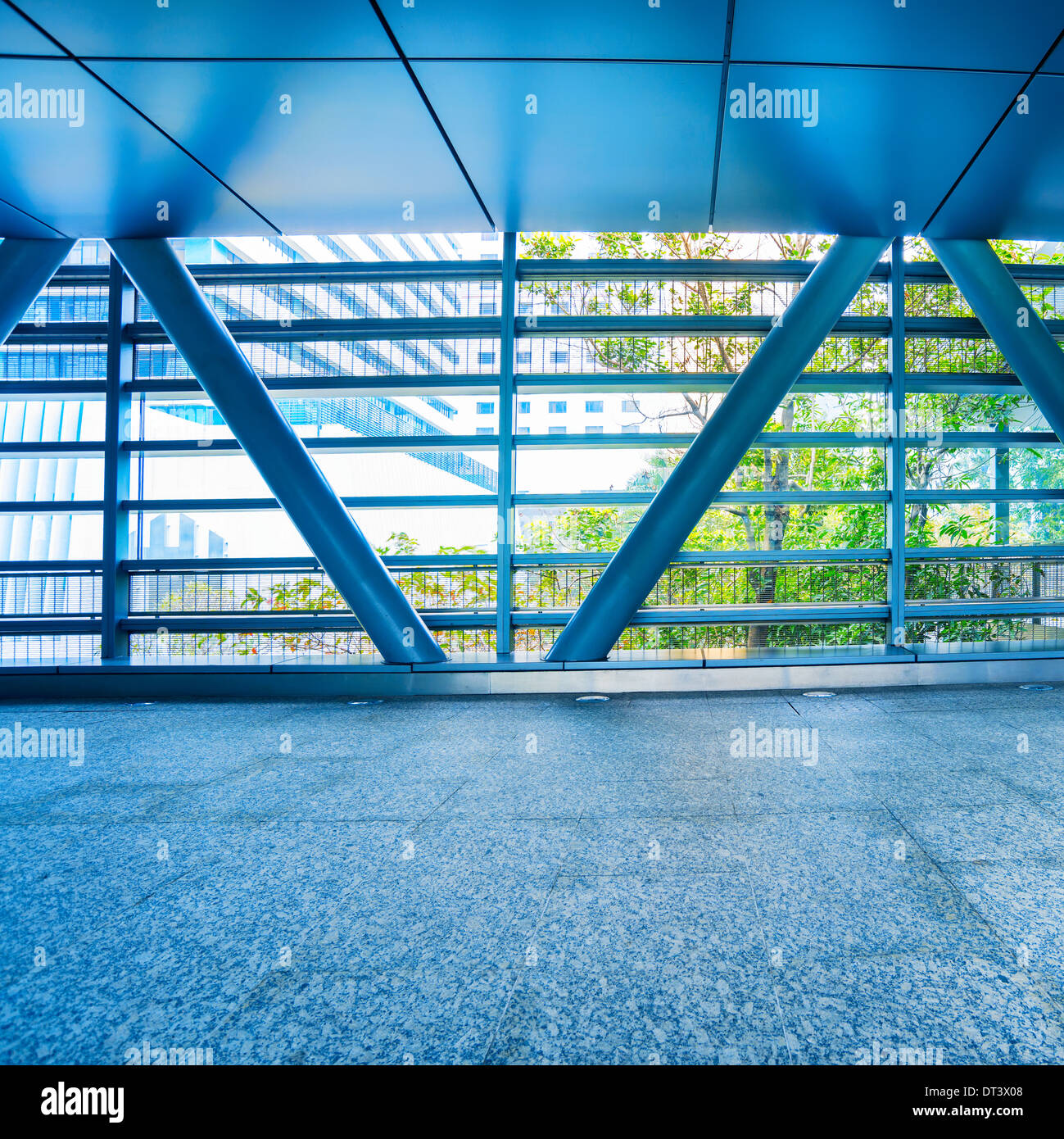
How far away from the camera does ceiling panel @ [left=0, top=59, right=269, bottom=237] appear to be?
535 cm

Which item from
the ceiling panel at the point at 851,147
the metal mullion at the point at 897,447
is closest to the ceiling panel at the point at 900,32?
the ceiling panel at the point at 851,147

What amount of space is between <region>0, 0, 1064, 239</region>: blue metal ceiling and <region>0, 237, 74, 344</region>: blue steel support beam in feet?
0.83

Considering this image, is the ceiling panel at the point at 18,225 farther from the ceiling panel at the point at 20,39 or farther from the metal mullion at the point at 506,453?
the metal mullion at the point at 506,453

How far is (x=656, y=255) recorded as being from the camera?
27.7 feet

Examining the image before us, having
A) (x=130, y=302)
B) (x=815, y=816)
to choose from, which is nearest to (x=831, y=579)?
(x=815, y=816)

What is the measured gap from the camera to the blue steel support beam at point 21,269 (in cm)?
752

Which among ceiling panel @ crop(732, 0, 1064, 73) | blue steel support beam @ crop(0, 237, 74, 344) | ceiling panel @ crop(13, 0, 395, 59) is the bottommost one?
blue steel support beam @ crop(0, 237, 74, 344)

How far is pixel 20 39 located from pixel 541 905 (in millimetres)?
6916

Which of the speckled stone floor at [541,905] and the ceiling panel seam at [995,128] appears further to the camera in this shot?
the ceiling panel seam at [995,128]

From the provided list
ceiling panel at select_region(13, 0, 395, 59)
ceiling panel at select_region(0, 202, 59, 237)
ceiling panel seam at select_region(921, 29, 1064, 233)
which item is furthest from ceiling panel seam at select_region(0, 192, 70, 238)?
ceiling panel seam at select_region(921, 29, 1064, 233)

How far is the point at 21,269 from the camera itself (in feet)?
24.8

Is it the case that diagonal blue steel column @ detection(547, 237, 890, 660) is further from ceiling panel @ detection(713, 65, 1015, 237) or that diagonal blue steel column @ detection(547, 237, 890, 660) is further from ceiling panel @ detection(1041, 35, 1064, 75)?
ceiling panel @ detection(1041, 35, 1064, 75)

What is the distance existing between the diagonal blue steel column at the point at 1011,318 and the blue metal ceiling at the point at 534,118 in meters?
Answer: 0.28

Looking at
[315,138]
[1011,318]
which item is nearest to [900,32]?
[1011,318]
